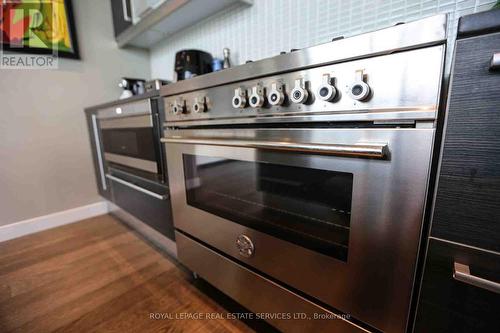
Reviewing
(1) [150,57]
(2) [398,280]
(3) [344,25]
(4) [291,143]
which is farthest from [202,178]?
(1) [150,57]

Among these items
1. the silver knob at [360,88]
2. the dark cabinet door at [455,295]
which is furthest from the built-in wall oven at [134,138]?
the dark cabinet door at [455,295]

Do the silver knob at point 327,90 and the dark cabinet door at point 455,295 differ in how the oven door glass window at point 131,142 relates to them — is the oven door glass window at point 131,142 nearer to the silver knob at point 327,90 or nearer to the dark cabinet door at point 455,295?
the silver knob at point 327,90

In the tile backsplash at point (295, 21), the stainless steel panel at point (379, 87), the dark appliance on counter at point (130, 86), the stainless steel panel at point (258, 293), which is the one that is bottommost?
the stainless steel panel at point (258, 293)

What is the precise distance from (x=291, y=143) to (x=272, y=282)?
0.46m

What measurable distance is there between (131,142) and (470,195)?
1.44m

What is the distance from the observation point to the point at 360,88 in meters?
0.45

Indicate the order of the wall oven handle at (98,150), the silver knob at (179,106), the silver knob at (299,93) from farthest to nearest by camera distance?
the wall oven handle at (98,150)
the silver knob at (179,106)
the silver knob at (299,93)

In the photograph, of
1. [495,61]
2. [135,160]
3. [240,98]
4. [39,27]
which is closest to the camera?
[495,61]

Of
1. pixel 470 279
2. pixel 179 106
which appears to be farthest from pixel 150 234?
pixel 470 279

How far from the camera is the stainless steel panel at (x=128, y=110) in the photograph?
1.09 meters

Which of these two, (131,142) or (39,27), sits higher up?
(39,27)

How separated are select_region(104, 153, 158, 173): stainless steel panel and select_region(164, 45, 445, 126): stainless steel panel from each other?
752 mm

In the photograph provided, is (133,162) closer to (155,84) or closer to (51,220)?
(155,84)

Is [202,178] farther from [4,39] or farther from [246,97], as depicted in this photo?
[4,39]
